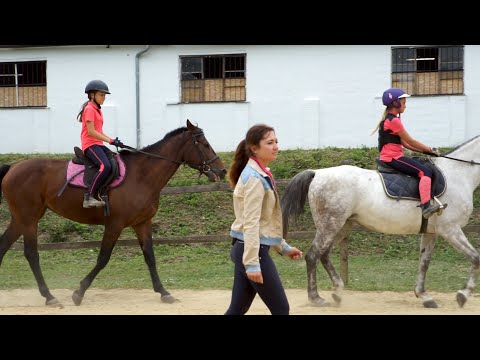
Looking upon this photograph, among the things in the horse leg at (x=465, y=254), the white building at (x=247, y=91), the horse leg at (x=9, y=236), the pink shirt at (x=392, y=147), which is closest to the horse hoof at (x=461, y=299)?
the horse leg at (x=465, y=254)

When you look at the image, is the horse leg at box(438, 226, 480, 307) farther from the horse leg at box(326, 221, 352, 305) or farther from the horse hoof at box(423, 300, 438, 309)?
the horse leg at box(326, 221, 352, 305)

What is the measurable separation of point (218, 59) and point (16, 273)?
10.7 metres

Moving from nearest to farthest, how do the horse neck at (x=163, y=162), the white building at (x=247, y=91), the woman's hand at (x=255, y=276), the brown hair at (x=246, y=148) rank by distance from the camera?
the woman's hand at (x=255, y=276)
the brown hair at (x=246, y=148)
the horse neck at (x=163, y=162)
the white building at (x=247, y=91)

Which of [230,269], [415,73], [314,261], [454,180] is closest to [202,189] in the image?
[230,269]

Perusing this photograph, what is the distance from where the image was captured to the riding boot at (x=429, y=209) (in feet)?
29.8

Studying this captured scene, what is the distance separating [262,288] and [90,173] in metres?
5.09

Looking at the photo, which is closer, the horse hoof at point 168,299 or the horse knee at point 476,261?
Result: the horse knee at point 476,261

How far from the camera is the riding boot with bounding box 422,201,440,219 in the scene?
9.09 m

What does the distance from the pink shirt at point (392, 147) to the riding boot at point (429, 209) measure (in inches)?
29.0

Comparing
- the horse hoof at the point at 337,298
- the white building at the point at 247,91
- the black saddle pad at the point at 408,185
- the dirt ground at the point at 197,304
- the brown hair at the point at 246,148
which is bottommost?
the dirt ground at the point at 197,304

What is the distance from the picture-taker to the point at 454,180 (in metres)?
9.44

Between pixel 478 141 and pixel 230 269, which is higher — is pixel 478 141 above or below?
above

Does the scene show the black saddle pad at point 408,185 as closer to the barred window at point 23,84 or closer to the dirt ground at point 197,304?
the dirt ground at point 197,304

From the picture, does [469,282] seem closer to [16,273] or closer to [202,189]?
[202,189]
